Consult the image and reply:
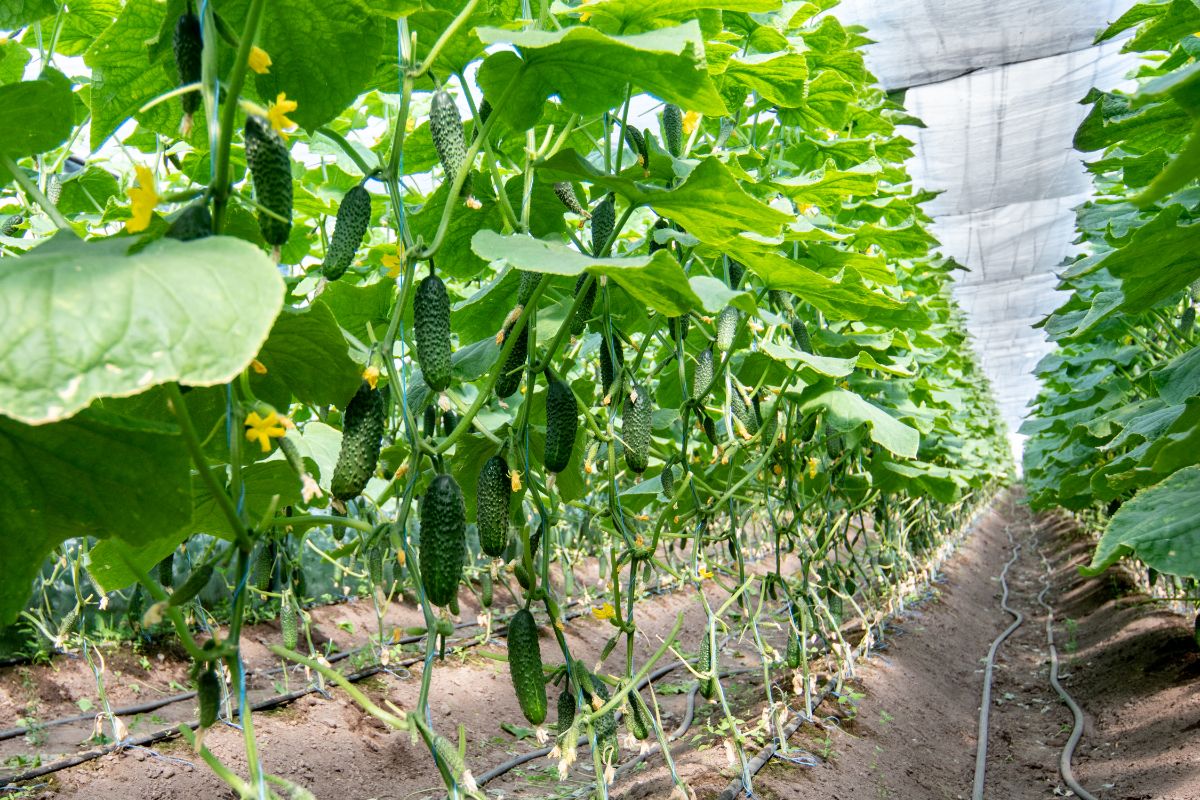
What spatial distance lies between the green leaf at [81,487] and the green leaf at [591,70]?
0.57 meters

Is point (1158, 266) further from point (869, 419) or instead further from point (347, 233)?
point (347, 233)

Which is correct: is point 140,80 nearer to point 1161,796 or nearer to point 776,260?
point 776,260

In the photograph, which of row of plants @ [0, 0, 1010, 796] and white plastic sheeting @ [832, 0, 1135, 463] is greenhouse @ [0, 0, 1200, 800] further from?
white plastic sheeting @ [832, 0, 1135, 463]

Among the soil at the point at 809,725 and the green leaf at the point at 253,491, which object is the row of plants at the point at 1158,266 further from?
the soil at the point at 809,725

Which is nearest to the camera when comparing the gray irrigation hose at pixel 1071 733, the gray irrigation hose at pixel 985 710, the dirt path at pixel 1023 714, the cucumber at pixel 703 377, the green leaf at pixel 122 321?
the green leaf at pixel 122 321

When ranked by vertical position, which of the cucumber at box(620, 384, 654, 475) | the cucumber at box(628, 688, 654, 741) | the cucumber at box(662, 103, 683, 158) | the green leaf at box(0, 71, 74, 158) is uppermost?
the cucumber at box(662, 103, 683, 158)

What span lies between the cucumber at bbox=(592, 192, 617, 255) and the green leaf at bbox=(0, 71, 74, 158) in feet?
2.59

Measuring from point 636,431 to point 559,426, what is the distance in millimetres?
382

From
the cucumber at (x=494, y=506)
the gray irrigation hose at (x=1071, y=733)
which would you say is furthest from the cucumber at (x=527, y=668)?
the gray irrigation hose at (x=1071, y=733)

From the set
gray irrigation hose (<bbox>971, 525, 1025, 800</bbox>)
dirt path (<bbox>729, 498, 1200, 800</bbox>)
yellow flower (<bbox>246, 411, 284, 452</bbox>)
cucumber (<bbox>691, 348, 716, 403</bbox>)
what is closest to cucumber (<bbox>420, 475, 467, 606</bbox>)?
yellow flower (<bbox>246, 411, 284, 452</bbox>)

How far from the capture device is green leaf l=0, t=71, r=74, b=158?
1.04 meters

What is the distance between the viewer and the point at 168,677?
529 cm

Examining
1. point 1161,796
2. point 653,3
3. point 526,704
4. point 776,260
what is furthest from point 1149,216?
point 526,704

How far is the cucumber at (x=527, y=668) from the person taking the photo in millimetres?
1310
